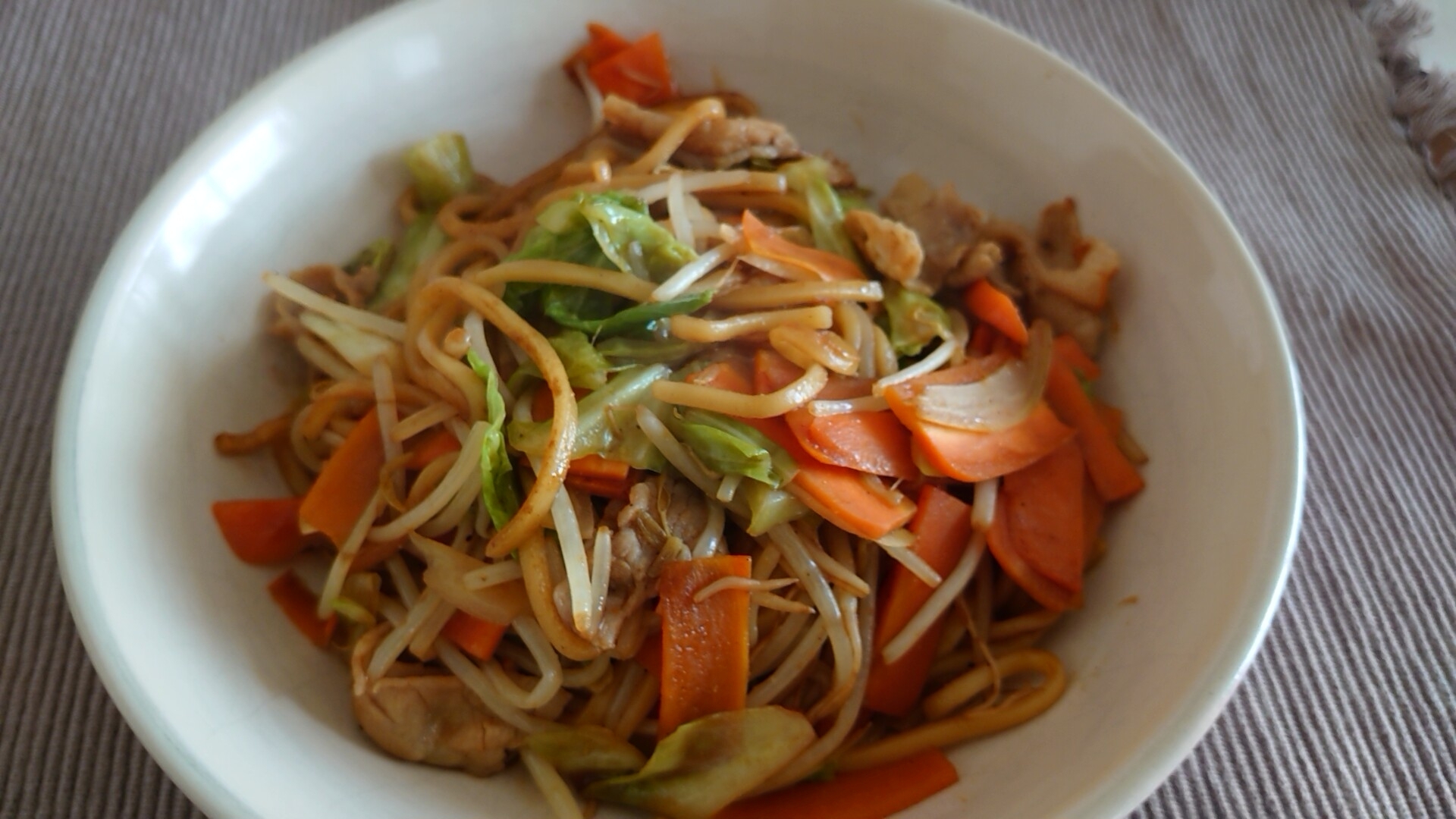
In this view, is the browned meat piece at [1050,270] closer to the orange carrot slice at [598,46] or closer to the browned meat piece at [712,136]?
the browned meat piece at [712,136]

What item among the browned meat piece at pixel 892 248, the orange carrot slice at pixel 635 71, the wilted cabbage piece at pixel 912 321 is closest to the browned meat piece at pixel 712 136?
the orange carrot slice at pixel 635 71

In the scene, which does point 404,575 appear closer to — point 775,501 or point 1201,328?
point 775,501

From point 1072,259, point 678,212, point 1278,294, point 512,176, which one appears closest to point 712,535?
point 678,212

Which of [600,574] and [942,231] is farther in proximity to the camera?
[942,231]

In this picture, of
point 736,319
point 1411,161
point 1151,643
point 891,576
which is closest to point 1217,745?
point 1151,643

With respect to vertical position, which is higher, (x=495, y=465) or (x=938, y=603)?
(x=495, y=465)

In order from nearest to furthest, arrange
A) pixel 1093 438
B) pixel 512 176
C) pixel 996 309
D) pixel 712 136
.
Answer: pixel 1093 438
pixel 996 309
pixel 712 136
pixel 512 176

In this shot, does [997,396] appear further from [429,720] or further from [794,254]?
[429,720]

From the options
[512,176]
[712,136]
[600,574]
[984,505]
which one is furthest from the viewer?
[512,176]
